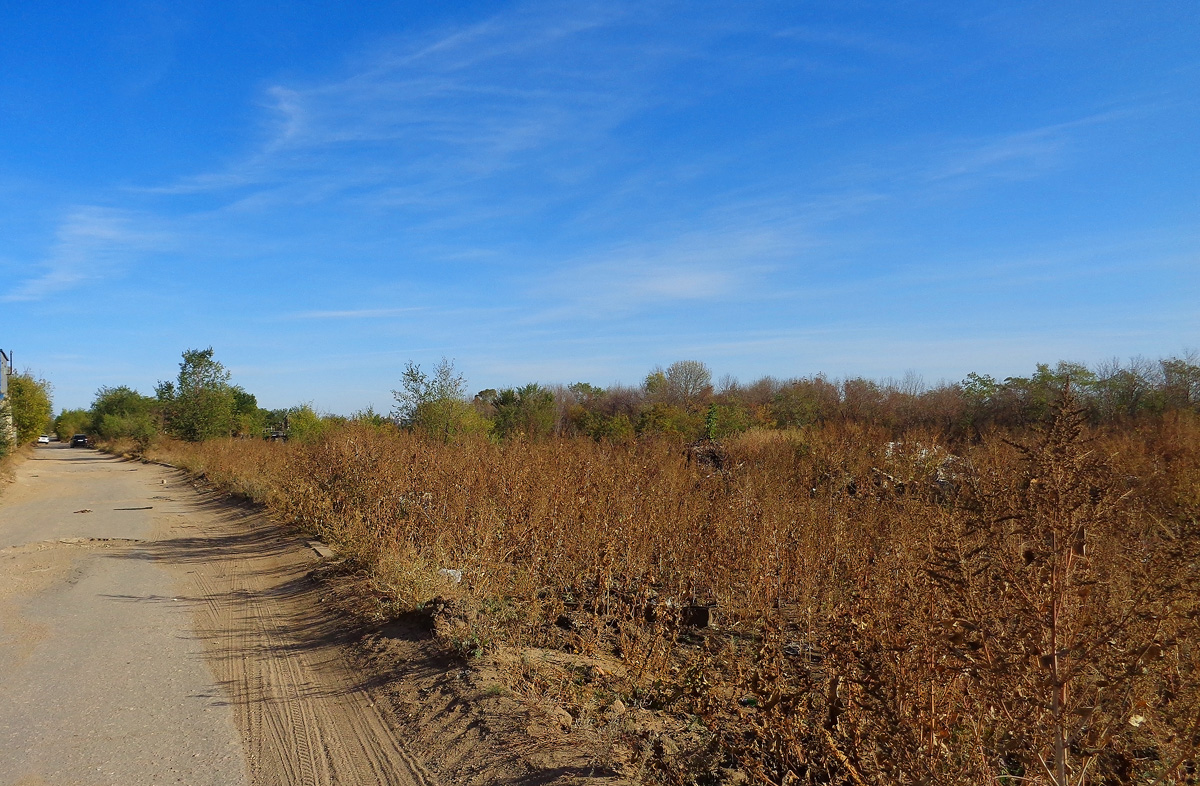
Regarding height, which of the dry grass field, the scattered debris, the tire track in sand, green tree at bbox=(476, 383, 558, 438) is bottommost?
the tire track in sand

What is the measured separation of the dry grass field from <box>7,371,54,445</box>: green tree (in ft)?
143

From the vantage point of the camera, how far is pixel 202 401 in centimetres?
4125

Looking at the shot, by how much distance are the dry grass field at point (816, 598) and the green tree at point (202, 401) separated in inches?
1202

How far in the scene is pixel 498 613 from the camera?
6652 millimetres

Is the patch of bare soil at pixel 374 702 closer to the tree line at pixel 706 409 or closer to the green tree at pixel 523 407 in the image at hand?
the tree line at pixel 706 409

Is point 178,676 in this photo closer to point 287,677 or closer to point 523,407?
point 287,677

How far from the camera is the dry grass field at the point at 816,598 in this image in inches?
107

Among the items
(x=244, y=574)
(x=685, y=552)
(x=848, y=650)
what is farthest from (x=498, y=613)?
(x=244, y=574)

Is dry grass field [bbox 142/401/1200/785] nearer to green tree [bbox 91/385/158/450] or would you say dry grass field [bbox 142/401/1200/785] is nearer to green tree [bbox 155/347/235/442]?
green tree [bbox 155/347/235/442]

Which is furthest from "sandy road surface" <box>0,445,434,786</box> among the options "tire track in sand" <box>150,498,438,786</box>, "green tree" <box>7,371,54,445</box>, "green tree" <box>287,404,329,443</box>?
"green tree" <box>7,371,54,445</box>

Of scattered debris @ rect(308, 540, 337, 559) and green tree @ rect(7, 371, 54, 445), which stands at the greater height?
green tree @ rect(7, 371, 54, 445)

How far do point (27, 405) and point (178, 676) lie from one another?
2082 inches

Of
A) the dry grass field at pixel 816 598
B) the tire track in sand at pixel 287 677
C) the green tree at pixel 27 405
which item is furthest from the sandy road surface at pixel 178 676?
the green tree at pixel 27 405

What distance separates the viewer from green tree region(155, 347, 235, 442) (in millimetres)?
40969
